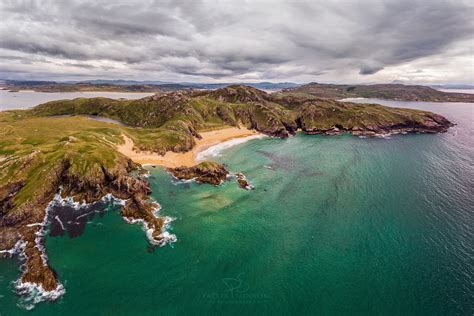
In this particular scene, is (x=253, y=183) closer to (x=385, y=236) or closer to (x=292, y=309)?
(x=385, y=236)

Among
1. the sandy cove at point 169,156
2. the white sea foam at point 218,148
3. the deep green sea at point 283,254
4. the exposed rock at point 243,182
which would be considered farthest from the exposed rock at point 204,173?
the white sea foam at point 218,148

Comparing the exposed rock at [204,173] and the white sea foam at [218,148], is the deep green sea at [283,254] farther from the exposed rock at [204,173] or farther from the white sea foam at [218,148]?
the white sea foam at [218,148]

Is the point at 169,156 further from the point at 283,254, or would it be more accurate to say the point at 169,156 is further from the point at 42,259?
the point at 283,254

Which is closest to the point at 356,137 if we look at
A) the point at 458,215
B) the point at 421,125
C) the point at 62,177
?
the point at 421,125

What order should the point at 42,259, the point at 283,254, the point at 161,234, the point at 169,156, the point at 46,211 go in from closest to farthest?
the point at 42,259
the point at 283,254
the point at 161,234
the point at 46,211
the point at 169,156

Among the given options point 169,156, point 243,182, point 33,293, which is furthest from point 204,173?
point 33,293

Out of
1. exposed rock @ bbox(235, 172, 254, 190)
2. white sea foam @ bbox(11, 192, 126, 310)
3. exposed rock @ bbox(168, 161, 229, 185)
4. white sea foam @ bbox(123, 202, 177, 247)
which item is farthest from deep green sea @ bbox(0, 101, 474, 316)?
exposed rock @ bbox(168, 161, 229, 185)

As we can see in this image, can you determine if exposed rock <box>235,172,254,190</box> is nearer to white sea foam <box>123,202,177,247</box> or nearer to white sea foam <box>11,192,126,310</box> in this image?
white sea foam <box>123,202,177,247</box>
